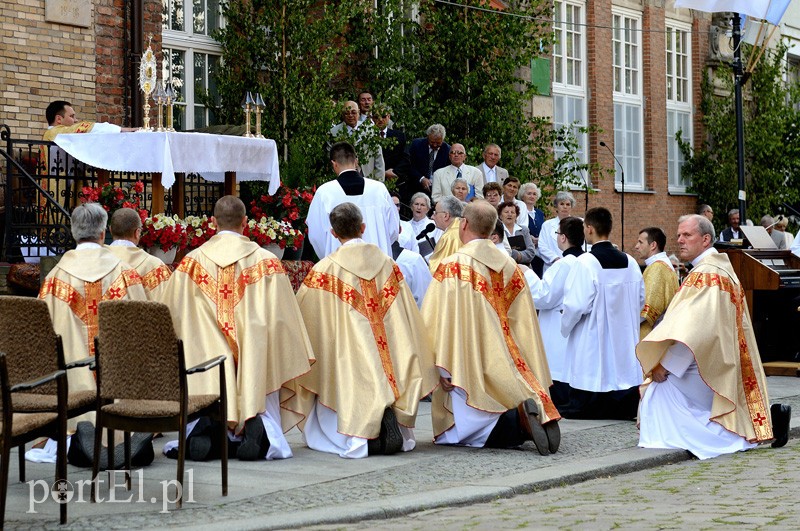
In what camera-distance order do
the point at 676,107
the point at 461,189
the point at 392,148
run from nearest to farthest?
the point at 461,189 < the point at 392,148 < the point at 676,107

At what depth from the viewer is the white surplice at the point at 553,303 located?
12.3 metres

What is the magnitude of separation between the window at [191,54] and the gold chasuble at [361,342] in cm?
894

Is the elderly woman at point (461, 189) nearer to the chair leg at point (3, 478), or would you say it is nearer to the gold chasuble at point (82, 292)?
the gold chasuble at point (82, 292)

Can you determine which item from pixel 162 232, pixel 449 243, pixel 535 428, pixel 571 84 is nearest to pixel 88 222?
pixel 535 428

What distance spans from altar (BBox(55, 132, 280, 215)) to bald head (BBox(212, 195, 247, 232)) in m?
2.91

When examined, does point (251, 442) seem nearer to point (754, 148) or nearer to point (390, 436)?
point (390, 436)

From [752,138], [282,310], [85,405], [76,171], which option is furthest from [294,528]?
[752,138]

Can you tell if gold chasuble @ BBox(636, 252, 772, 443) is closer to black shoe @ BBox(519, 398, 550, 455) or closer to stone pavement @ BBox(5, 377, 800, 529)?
stone pavement @ BBox(5, 377, 800, 529)

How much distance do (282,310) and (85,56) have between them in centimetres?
803

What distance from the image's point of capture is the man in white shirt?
1213cm

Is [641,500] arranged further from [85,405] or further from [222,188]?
[222,188]

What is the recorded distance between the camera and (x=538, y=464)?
9.46m

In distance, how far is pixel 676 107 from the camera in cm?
2941

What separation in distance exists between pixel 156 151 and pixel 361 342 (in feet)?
12.3
